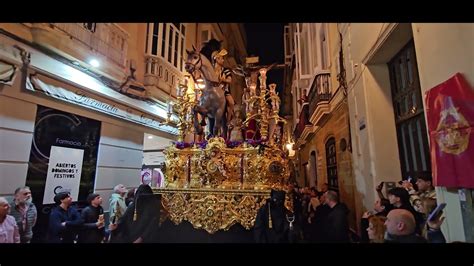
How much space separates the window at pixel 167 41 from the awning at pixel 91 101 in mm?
1319

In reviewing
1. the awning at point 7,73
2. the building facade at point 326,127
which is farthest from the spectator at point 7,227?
the building facade at point 326,127

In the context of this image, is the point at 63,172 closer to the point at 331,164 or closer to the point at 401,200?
the point at 401,200

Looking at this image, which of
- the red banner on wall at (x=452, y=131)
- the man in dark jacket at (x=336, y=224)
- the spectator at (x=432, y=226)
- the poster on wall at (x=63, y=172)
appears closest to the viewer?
the red banner on wall at (x=452, y=131)

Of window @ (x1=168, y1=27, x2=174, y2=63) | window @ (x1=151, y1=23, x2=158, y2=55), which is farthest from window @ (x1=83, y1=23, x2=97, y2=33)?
window @ (x1=168, y1=27, x2=174, y2=63)

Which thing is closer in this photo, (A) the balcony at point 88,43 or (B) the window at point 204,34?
(A) the balcony at point 88,43

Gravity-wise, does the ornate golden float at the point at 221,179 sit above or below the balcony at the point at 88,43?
below

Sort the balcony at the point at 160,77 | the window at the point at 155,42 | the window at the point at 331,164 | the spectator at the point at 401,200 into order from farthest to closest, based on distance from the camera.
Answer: the window at the point at 155,42 < the balcony at the point at 160,77 < the window at the point at 331,164 < the spectator at the point at 401,200

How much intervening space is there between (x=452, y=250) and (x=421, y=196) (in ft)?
1.89

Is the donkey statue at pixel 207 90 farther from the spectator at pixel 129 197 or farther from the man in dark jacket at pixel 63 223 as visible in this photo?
the man in dark jacket at pixel 63 223

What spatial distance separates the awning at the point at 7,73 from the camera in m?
2.07

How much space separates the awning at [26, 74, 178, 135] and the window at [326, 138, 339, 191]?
219 cm

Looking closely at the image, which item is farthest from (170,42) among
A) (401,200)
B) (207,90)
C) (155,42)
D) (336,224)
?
(401,200)

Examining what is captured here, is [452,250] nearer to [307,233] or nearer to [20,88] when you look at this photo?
→ [307,233]
